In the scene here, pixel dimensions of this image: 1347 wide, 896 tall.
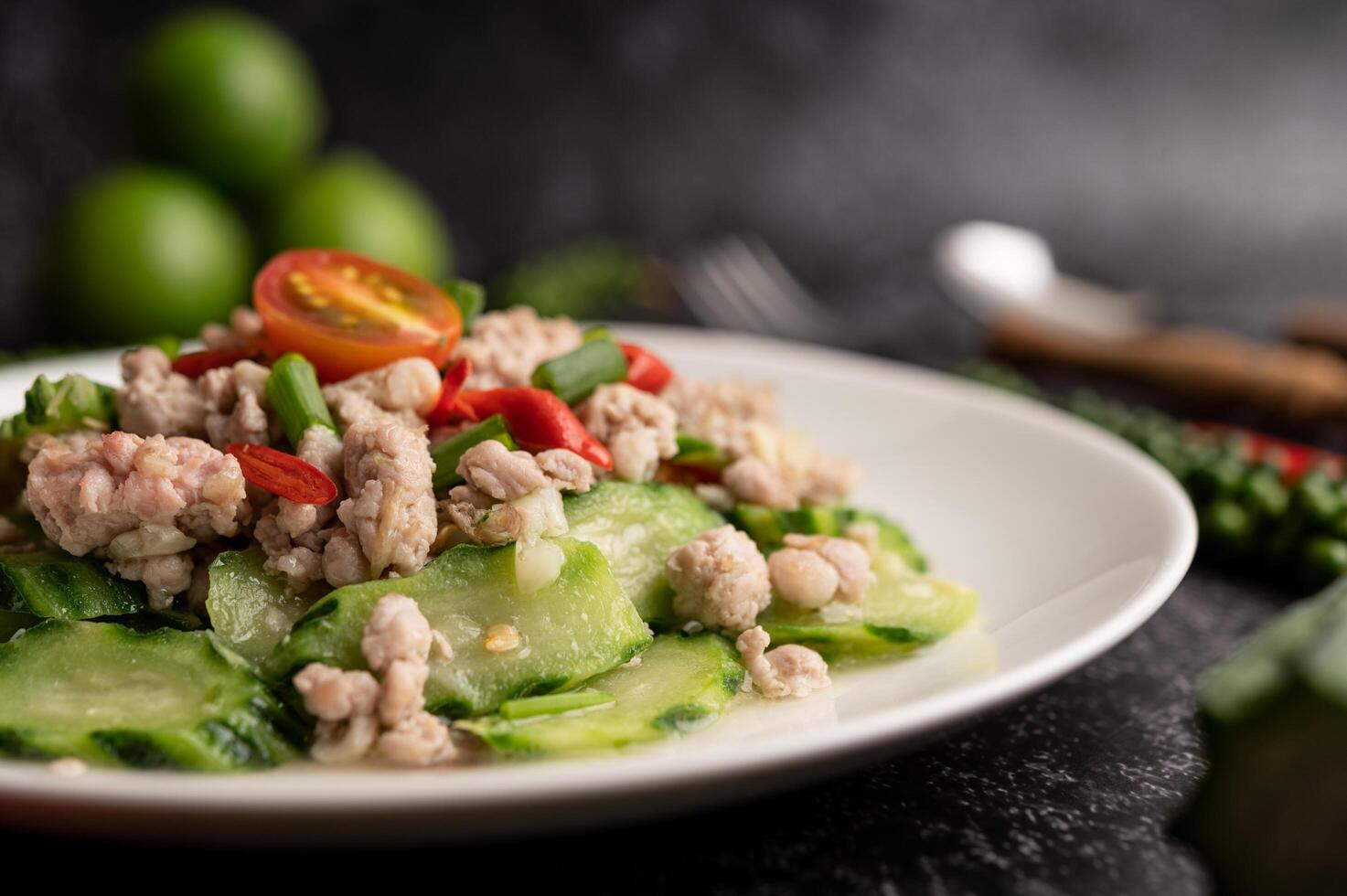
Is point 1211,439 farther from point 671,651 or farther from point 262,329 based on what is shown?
point 262,329

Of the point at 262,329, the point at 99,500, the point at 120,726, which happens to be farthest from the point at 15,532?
the point at 120,726

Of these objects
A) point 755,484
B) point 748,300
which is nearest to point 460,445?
point 755,484

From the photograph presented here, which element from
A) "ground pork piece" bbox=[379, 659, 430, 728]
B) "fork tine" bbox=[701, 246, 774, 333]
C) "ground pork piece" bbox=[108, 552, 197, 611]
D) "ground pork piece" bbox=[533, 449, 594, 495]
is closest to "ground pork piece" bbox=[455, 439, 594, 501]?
"ground pork piece" bbox=[533, 449, 594, 495]

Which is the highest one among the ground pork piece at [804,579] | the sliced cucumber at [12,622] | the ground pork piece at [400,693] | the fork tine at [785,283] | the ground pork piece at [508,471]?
the ground pork piece at [508,471]

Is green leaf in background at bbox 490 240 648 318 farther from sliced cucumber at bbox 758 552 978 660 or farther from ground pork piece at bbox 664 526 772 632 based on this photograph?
ground pork piece at bbox 664 526 772 632

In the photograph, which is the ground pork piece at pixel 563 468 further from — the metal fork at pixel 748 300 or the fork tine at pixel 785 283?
the fork tine at pixel 785 283

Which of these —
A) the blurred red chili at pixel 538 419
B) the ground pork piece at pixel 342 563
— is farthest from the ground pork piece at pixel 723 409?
the ground pork piece at pixel 342 563
